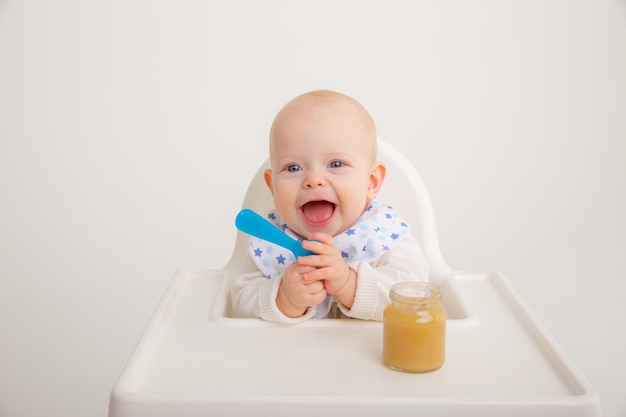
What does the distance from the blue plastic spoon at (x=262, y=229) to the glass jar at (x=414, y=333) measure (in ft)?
0.67

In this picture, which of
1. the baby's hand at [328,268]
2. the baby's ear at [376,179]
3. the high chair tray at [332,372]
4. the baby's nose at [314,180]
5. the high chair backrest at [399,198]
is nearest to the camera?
the high chair tray at [332,372]

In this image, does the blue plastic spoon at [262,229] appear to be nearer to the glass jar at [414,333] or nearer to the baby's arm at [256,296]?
the baby's arm at [256,296]

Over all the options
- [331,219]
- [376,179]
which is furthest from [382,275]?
[376,179]

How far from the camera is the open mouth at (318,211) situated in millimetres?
1558

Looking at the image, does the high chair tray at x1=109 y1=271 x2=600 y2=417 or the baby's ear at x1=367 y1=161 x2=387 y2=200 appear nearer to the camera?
the high chair tray at x1=109 y1=271 x2=600 y2=417

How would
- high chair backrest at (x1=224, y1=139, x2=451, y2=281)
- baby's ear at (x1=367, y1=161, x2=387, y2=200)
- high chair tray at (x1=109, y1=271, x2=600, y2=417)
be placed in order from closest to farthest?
high chair tray at (x1=109, y1=271, x2=600, y2=417) < baby's ear at (x1=367, y1=161, x2=387, y2=200) < high chair backrest at (x1=224, y1=139, x2=451, y2=281)

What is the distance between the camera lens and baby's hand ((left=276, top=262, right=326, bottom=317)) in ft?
4.57

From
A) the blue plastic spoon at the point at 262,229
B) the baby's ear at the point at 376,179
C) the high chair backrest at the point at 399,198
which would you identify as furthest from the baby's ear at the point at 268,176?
the blue plastic spoon at the point at 262,229

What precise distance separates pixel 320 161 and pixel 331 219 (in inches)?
4.4

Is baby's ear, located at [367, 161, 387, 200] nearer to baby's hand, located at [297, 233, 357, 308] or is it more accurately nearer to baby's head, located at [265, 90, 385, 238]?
baby's head, located at [265, 90, 385, 238]

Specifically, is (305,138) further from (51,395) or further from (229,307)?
(51,395)

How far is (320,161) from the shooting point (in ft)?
5.02

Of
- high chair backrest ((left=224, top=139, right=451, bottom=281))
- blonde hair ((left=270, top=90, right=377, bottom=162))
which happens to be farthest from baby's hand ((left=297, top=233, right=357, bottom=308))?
high chair backrest ((left=224, top=139, right=451, bottom=281))

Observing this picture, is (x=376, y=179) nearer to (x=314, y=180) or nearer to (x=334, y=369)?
(x=314, y=180)
